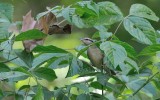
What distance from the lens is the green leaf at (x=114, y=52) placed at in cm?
79

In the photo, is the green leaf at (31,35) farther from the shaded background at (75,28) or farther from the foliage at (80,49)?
the shaded background at (75,28)

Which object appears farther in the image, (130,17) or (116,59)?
(130,17)

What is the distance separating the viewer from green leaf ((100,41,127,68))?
0.79m

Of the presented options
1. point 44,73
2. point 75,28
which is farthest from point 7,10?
point 75,28

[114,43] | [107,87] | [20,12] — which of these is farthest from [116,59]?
[20,12]

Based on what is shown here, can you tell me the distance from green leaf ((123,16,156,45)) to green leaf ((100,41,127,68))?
0.06 meters

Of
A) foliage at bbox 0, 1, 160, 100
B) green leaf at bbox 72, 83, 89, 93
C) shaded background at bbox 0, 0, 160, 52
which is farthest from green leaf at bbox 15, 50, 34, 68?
shaded background at bbox 0, 0, 160, 52

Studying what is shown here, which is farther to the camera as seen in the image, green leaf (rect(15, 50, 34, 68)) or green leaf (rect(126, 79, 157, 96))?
green leaf (rect(126, 79, 157, 96))

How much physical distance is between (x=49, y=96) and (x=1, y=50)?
0.46 ft

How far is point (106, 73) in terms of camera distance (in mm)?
891

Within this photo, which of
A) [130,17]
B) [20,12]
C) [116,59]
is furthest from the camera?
[20,12]

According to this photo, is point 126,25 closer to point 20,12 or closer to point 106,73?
point 106,73

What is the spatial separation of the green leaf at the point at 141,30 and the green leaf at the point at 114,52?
6 centimetres

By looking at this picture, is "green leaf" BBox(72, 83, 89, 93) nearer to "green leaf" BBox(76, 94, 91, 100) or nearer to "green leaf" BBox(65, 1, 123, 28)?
"green leaf" BBox(76, 94, 91, 100)
